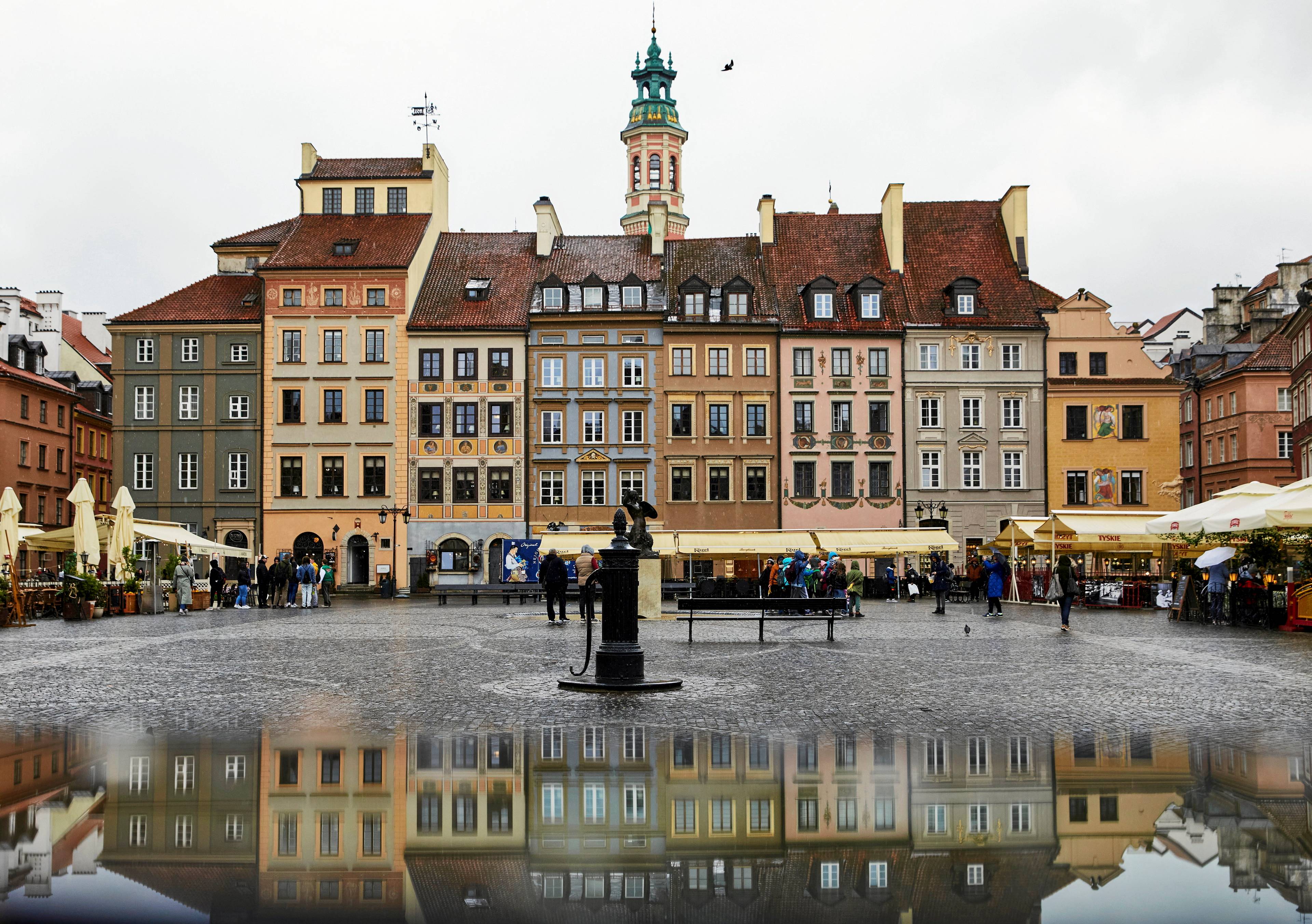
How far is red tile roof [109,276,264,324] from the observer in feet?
180

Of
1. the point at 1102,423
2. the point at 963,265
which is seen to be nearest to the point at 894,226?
the point at 963,265

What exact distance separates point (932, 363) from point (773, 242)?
955 cm

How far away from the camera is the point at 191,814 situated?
7102 mm

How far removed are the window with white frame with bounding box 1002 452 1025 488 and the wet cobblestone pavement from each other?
1061 inches

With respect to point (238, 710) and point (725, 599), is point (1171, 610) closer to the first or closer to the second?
point (725, 599)

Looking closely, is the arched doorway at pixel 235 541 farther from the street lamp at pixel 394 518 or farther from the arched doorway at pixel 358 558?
the street lamp at pixel 394 518

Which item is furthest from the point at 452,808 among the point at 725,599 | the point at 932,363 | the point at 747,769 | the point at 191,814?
the point at 932,363

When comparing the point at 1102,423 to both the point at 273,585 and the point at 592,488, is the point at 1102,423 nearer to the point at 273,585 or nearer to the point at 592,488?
the point at 592,488

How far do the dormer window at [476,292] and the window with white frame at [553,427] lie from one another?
6056 mm

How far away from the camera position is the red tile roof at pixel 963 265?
177 ft

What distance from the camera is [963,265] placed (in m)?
56.1

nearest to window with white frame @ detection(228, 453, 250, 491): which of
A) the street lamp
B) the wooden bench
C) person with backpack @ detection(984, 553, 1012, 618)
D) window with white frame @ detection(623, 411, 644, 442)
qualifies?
the street lamp

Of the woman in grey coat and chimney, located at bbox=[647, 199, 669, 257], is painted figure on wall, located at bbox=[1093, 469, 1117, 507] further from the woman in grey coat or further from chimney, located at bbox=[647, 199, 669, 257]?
the woman in grey coat

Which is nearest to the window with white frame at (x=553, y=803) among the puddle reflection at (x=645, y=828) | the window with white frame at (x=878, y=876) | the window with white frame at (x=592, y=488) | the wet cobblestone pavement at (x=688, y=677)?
the puddle reflection at (x=645, y=828)
